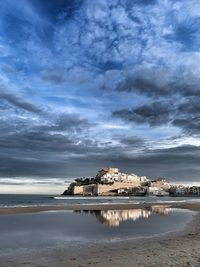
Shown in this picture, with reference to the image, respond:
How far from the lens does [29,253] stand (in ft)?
49.2

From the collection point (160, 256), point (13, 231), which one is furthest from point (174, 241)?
point (13, 231)

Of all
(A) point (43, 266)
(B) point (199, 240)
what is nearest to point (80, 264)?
(A) point (43, 266)

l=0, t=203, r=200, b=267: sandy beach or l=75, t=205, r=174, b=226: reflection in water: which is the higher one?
l=75, t=205, r=174, b=226: reflection in water

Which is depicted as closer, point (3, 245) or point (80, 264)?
point (80, 264)

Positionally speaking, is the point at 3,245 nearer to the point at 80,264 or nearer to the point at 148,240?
the point at 80,264

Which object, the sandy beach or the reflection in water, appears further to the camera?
the reflection in water

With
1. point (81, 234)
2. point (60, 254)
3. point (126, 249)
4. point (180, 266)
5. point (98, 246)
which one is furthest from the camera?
point (81, 234)

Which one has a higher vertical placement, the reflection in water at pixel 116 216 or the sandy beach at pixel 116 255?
the reflection in water at pixel 116 216

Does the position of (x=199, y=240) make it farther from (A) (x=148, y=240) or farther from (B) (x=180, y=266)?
(B) (x=180, y=266)

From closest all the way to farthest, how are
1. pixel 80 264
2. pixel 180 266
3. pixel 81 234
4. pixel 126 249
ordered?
pixel 180 266
pixel 80 264
pixel 126 249
pixel 81 234

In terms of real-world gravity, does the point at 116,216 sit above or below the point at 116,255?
above

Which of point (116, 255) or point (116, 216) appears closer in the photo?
point (116, 255)

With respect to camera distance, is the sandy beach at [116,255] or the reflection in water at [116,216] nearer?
the sandy beach at [116,255]

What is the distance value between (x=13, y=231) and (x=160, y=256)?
11901 millimetres
